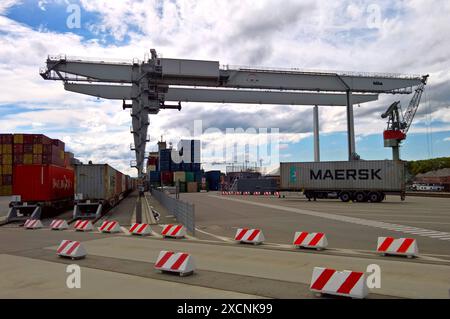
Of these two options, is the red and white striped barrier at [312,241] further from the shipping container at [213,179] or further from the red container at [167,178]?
the shipping container at [213,179]

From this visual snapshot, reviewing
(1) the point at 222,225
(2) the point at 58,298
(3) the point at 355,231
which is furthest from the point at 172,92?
(2) the point at 58,298

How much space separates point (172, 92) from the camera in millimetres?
38812

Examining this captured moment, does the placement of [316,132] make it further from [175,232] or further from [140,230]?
[175,232]

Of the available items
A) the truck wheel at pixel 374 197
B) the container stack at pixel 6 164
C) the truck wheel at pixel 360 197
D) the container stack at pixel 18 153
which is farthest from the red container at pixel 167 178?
the truck wheel at pixel 374 197

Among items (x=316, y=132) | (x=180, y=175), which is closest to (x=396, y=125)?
(x=316, y=132)

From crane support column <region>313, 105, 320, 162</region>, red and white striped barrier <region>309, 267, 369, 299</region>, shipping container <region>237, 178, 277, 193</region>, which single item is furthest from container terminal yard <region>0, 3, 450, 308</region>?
shipping container <region>237, 178, 277, 193</region>

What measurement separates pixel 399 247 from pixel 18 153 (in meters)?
56.5

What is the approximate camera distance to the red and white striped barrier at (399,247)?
1008 cm

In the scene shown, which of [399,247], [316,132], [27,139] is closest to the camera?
[399,247]

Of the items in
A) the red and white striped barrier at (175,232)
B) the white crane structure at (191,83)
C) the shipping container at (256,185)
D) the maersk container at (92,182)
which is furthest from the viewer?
the shipping container at (256,185)

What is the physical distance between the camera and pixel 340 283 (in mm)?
6438

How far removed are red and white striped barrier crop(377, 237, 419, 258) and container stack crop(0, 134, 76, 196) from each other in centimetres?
5261

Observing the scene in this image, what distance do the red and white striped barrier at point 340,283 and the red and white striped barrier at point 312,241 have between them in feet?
16.3
